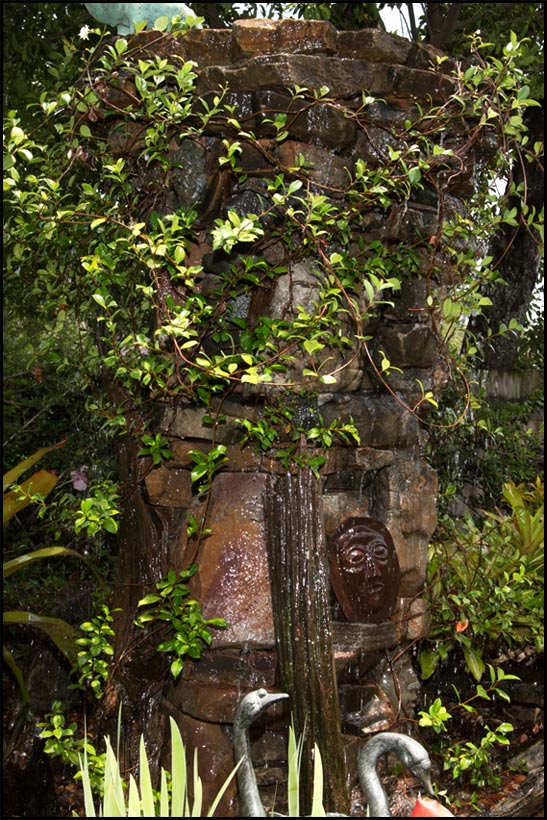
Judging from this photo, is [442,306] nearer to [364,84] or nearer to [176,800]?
[364,84]

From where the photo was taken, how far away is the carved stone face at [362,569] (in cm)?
320

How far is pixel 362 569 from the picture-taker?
10.5ft

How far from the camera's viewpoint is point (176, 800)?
1.71 metres

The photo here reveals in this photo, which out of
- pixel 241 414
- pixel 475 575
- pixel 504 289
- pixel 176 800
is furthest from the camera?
A: pixel 504 289

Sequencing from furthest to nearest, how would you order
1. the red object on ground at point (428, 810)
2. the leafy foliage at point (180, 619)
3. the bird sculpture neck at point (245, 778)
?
the leafy foliage at point (180, 619) < the bird sculpture neck at point (245, 778) < the red object on ground at point (428, 810)

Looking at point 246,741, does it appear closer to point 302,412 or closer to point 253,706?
point 253,706

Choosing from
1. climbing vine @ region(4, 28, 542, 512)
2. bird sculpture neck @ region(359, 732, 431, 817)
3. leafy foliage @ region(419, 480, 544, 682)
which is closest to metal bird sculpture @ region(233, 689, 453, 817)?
bird sculpture neck @ region(359, 732, 431, 817)

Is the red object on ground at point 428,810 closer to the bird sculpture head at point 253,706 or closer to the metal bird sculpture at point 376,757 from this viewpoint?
the metal bird sculpture at point 376,757

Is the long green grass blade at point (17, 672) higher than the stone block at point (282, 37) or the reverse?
the reverse

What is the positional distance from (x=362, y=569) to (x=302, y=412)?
1.99ft

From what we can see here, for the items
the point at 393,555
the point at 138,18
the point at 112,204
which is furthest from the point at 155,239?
the point at 393,555

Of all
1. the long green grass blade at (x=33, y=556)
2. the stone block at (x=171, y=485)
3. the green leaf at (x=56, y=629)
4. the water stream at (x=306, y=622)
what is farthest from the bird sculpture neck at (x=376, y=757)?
the long green grass blade at (x=33, y=556)

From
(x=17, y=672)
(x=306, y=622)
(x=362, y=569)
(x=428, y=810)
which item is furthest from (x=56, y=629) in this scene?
(x=428, y=810)

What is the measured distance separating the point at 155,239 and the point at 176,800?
1849mm
